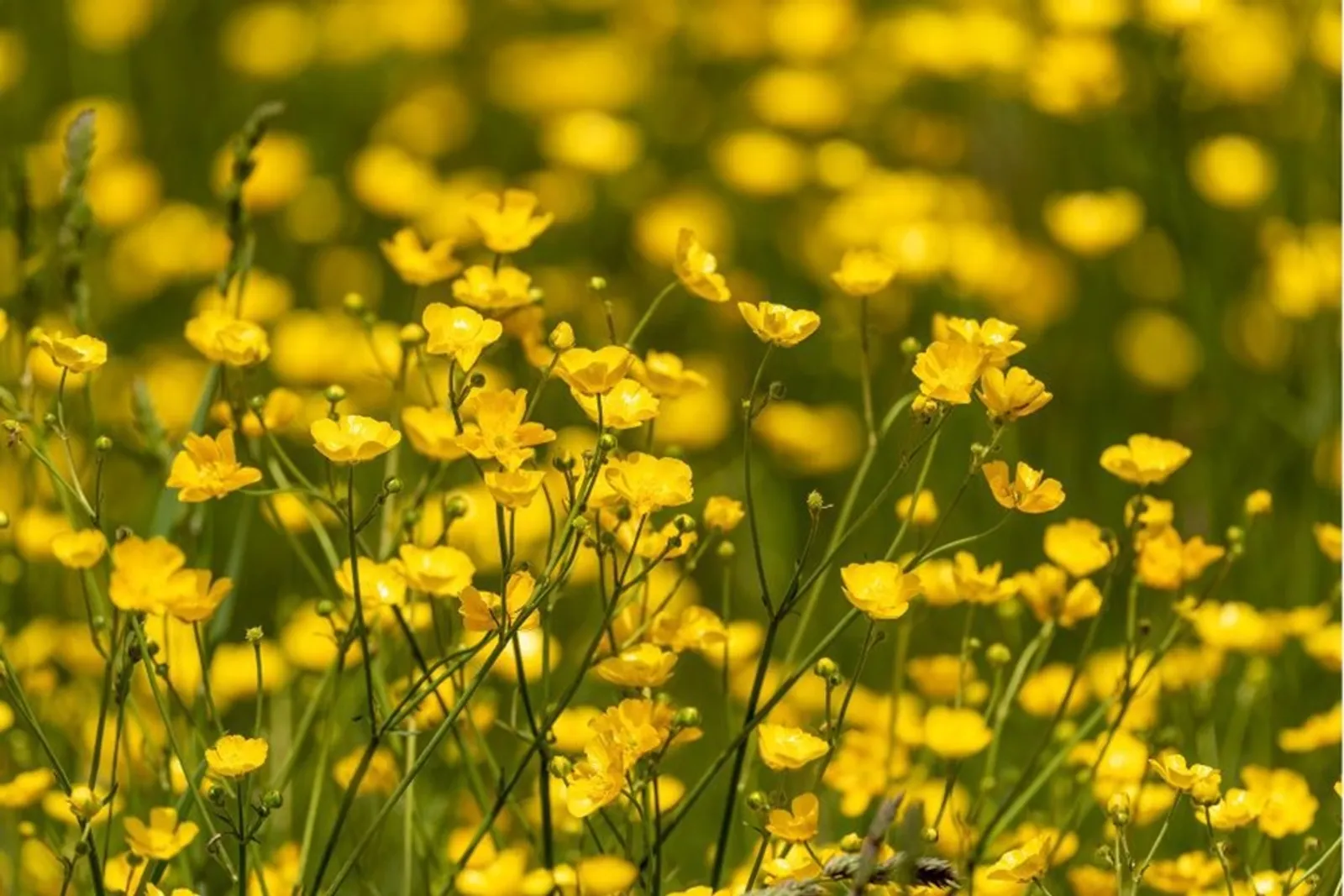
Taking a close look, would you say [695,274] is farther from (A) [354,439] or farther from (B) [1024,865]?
(B) [1024,865]

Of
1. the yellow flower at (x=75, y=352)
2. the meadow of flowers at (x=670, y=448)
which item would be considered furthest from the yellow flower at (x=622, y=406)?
the yellow flower at (x=75, y=352)

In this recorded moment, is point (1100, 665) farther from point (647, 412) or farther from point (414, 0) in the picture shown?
point (414, 0)

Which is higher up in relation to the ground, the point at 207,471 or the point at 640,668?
the point at 207,471

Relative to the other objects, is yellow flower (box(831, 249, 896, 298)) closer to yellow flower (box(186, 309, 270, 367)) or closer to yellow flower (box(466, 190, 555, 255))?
yellow flower (box(466, 190, 555, 255))

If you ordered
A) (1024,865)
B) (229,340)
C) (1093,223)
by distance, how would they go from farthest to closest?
(1093,223)
(229,340)
(1024,865)

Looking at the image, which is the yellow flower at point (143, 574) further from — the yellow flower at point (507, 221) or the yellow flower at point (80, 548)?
the yellow flower at point (507, 221)

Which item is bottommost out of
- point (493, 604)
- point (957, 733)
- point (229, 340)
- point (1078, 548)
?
point (957, 733)

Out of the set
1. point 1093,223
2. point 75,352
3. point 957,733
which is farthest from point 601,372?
point 1093,223
